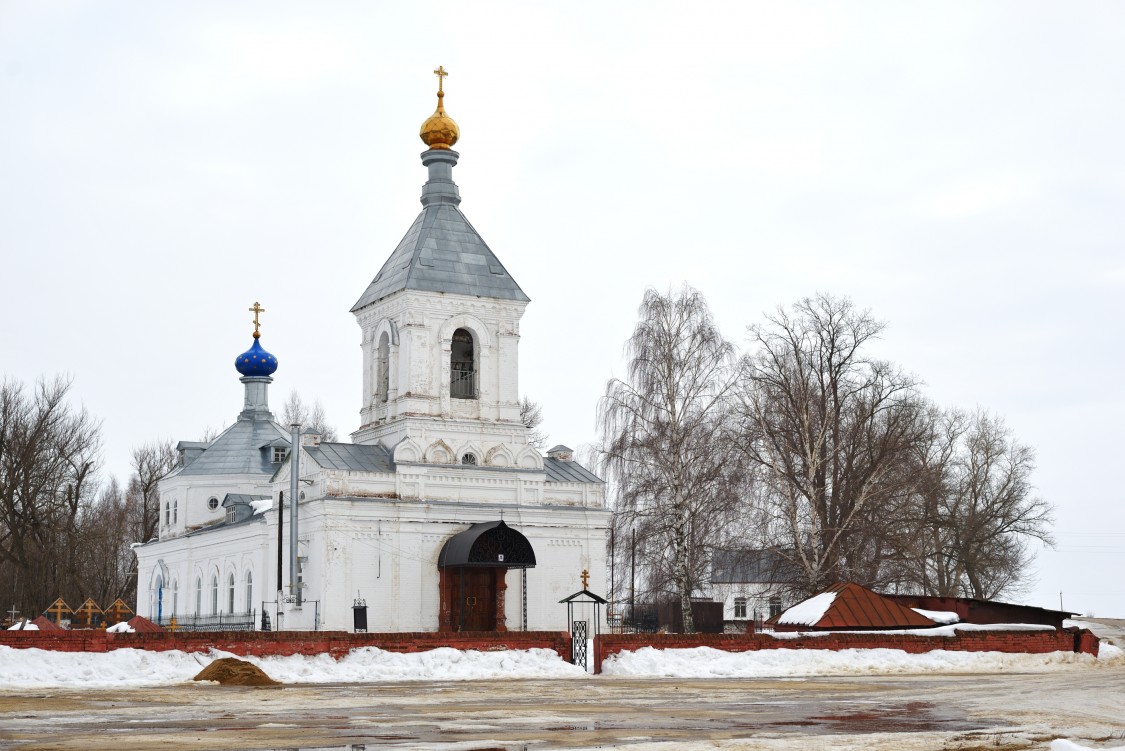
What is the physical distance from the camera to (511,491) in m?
36.5

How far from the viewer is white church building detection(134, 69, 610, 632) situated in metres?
34.0

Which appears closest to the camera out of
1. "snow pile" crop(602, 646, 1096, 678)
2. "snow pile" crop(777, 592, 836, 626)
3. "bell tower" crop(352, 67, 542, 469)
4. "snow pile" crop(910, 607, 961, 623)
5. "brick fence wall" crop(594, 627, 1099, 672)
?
"snow pile" crop(602, 646, 1096, 678)

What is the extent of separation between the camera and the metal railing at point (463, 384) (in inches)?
1469

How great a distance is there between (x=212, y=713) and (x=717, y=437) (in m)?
24.3

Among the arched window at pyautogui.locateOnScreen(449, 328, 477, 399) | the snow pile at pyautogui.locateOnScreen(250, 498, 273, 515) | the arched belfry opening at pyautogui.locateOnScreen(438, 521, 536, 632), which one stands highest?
the arched window at pyautogui.locateOnScreen(449, 328, 477, 399)

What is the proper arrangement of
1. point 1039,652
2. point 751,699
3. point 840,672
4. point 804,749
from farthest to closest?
point 1039,652 → point 840,672 → point 751,699 → point 804,749

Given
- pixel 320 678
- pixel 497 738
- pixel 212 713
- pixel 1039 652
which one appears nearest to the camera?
pixel 497 738

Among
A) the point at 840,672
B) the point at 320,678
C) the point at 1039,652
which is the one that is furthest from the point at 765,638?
the point at 320,678

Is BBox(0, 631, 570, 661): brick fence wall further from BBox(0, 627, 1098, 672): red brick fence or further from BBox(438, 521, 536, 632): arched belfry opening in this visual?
BBox(438, 521, 536, 632): arched belfry opening

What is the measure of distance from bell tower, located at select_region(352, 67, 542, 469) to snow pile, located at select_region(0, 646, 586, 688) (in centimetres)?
1240

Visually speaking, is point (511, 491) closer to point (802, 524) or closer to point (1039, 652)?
point (802, 524)

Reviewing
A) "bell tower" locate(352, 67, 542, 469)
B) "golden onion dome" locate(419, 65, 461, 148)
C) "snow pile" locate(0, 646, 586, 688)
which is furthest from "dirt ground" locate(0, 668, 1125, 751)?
"golden onion dome" locate(419, 65, 461, 148)

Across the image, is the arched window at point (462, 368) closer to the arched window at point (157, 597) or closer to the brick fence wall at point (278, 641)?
the brick fence wall at point (278, 641)

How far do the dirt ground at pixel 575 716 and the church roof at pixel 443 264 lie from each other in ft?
59.5
